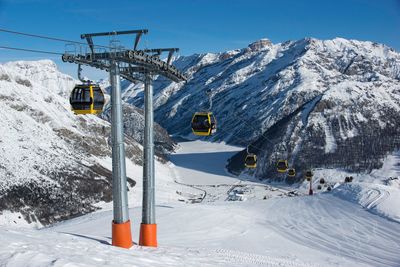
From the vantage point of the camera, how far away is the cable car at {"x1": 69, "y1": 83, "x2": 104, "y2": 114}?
18538mm

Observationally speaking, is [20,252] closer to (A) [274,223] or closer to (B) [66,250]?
(B) [66,250]

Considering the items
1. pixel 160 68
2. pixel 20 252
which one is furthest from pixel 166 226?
pixel 20 252

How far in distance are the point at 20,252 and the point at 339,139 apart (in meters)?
122

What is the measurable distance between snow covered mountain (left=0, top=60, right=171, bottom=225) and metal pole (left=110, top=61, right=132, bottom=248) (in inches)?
1561

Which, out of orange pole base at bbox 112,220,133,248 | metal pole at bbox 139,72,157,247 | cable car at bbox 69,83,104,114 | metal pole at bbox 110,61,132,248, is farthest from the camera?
metal pole at bbox 139,72,157,247

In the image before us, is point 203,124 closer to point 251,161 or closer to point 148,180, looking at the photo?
point 148,180

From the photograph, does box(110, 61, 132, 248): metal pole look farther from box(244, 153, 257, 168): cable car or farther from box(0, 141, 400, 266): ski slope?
box(244, 153, 257, 168): cable car

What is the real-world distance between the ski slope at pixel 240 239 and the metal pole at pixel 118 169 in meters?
0.79

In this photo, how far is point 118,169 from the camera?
17.1 metres

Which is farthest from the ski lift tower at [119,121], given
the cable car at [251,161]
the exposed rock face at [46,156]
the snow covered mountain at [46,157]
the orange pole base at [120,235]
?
the exposed rock face at [46,156]

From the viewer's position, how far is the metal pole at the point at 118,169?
1711 centimetres

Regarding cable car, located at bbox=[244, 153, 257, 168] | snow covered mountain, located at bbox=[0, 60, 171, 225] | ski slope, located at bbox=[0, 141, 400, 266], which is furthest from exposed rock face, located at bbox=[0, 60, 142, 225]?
ski slope, located at bbox=[0, 141, 400, 266]

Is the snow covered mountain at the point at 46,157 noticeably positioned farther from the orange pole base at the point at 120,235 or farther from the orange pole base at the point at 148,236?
the orange pole base at the point at 120,235

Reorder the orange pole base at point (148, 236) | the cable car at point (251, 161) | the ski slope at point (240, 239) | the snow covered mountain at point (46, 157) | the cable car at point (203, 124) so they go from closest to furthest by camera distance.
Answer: the ski slope at point (240, 239), the orange pole base at point (148, 236), the cable car at point (203, 124), the cable car at point (251, 161), the snow covered mountain at point (46, 157)
